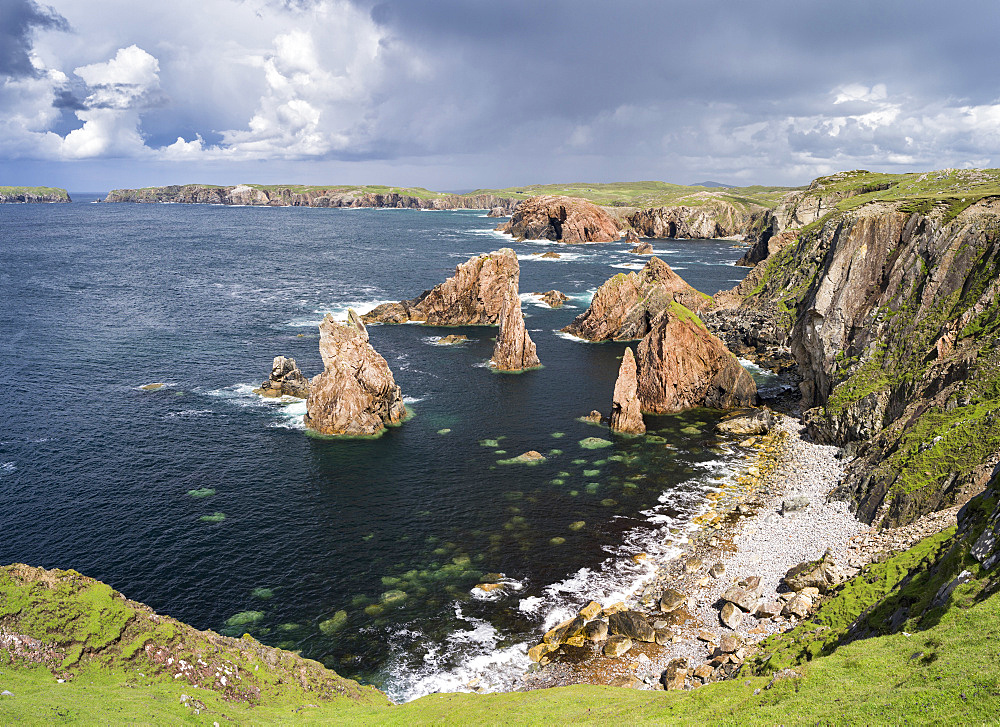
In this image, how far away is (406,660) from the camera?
4197 cm

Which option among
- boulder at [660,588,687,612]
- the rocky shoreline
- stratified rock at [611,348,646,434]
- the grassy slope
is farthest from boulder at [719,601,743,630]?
stratified rock at [611,348,646,434]

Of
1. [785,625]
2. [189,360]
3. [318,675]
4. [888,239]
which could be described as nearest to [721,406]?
[888,239]

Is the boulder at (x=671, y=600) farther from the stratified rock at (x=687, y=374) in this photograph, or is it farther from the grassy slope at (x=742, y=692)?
the stratified rock at (x=687, y=374)

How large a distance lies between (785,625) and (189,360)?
10315 centimetres

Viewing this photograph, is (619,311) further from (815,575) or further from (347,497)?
(815,575)

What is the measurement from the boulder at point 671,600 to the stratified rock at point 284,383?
2528 inches

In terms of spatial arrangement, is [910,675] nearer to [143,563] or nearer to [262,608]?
[262,608]

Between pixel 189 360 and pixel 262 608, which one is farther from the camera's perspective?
pixel 189 360

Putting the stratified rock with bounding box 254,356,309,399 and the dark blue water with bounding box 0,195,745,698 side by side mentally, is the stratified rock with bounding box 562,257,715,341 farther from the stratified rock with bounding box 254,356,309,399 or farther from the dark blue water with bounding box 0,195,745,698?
the stratified rock with bounding box 254,356,309,399

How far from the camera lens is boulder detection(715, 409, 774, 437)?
77812mm

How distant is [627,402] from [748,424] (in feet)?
53.1

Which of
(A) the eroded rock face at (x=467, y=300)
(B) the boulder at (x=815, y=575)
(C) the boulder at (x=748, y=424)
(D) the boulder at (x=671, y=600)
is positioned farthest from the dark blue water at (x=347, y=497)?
(A) the eroded rock face at (x=467, y=300)

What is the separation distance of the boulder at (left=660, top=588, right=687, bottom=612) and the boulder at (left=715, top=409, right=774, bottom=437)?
121ft

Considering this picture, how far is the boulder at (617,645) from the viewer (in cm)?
4178
